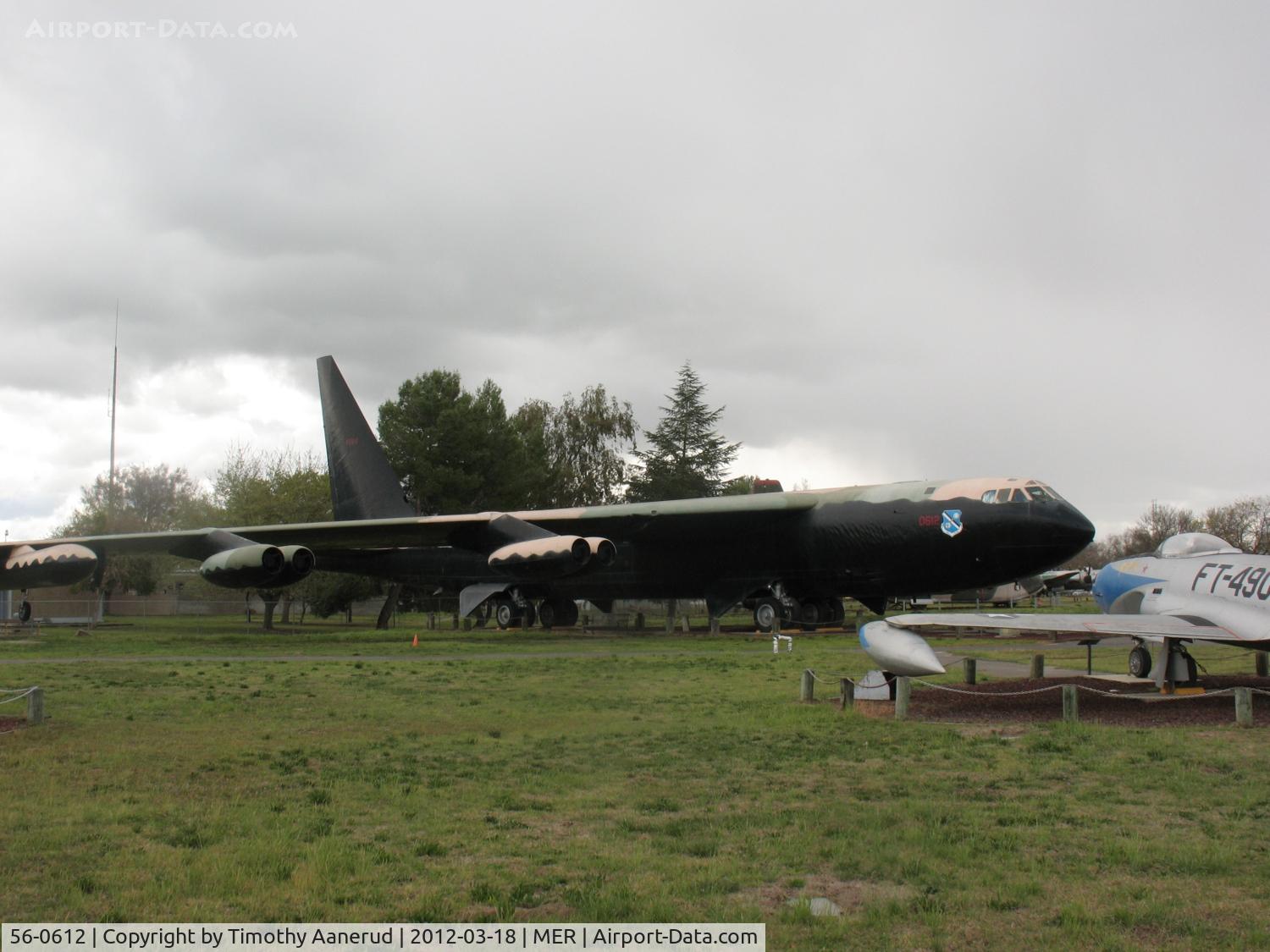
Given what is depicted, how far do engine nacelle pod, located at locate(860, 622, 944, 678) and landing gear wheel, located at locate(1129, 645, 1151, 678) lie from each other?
4888mm

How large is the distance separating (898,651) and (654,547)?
53.2ft

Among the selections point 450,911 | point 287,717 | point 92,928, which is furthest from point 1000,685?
point 92,928

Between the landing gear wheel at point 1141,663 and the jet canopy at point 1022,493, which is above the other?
the jet canopy at point 1022,493

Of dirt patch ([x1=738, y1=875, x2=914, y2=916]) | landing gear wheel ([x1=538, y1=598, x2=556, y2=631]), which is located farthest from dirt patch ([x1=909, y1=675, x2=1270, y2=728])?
landing gear wheel ([x1=538, y1=598, x2=556, y2=631])

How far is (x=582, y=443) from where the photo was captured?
205 ft

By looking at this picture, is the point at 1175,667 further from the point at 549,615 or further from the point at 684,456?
the point at 684,456

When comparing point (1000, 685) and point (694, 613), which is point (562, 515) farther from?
point (694, 613)

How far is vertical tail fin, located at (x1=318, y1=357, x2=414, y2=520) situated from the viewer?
3381 cm

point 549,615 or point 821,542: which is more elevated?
point 821,542

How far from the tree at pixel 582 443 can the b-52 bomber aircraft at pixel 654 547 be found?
88.4 feet

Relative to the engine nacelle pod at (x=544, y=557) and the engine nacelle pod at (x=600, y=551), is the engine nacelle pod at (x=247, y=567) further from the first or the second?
the engine nacelle pod at (x=600, y=551)

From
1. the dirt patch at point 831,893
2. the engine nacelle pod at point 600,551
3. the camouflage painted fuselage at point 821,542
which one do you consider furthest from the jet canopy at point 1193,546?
the engine nacelle pod at point 600,551

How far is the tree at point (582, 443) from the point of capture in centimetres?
6128

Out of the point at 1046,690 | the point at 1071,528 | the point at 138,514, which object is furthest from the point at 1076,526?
the point at 138,514
